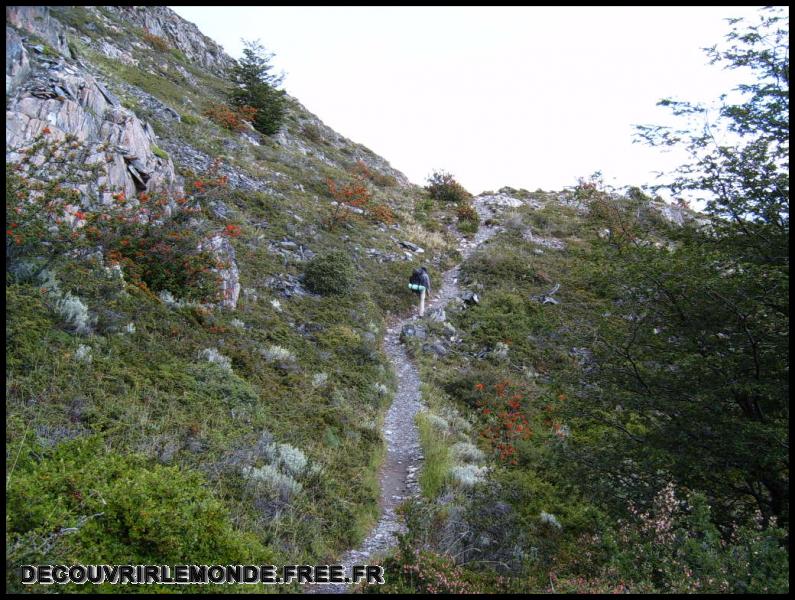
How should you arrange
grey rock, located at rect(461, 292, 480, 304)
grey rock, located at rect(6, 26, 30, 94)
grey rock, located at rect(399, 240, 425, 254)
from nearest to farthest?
grey rock, located at rect(6, 26, 30, 94) < grey rock, located at rect(461, 292, 480, 304) < grey rock, located at rect(399, 240, 425, 254)

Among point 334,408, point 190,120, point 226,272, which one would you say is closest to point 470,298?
point 226,272

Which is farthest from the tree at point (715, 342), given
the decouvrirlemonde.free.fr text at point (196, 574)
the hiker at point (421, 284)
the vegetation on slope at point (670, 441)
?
the hiker at point (421, 284)

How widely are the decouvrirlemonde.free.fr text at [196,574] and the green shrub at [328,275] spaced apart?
10397 millimetres

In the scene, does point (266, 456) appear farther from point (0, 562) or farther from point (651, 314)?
point (651, 314)

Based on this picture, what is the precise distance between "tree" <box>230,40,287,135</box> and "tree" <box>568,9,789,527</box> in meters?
28.0

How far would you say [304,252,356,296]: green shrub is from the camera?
14875 millimetres

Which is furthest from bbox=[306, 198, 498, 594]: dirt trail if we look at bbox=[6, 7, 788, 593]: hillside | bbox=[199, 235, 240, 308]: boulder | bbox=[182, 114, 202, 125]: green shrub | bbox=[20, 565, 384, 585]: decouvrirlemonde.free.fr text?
bbox=[182, 114, 202, 125]: green shrub

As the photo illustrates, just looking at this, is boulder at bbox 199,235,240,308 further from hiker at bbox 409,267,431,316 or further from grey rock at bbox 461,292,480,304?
grey rock at bbox 461,292,480,304

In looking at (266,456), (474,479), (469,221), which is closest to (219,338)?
(266,456)

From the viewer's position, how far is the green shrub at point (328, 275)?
48.8 feet

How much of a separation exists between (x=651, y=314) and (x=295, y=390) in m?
6.51

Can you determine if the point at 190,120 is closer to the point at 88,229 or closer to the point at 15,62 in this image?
the point at 15,62

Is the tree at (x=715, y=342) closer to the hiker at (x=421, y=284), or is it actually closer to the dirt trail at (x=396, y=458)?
the dirt trail at (x=396, y=458)

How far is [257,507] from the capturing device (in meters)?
5.48
